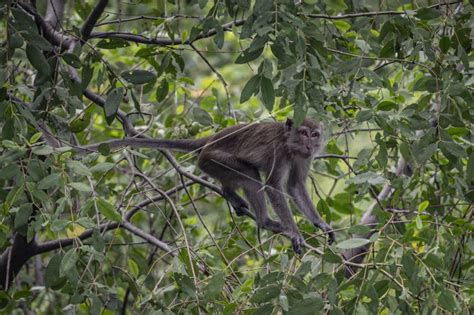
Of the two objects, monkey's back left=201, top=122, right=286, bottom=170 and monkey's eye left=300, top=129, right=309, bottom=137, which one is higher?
monkey's eye left=300, top=129, right=309, bottom=137

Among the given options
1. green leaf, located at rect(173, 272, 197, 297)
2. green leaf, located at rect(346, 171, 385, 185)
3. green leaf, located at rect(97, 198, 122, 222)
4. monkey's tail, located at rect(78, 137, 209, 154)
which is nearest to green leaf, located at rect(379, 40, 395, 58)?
green leaf, located at rect(346, 171, 385, 185)

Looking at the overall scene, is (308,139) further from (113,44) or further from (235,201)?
(113,44)

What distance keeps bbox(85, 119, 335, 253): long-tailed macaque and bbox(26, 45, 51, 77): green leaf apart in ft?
7.65

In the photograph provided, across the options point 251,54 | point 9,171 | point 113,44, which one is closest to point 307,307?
point 251,54

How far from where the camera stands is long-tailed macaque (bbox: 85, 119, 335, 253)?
7184 millimetres

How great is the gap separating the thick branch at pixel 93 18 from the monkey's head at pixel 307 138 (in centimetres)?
207

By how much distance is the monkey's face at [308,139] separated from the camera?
7.26 metres

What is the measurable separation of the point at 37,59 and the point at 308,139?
10.2 ft

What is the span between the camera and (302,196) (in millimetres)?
7590

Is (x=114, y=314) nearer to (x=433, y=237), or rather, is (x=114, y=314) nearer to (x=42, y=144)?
(x=42, y=144)

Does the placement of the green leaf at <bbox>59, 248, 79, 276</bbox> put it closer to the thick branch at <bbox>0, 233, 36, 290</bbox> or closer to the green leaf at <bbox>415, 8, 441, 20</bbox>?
the thick branch at <bbox>0, 233, 36, 290</bbox>

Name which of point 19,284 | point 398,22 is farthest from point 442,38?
point 19,284

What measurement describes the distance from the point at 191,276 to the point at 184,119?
303cm

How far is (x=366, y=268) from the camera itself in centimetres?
429
